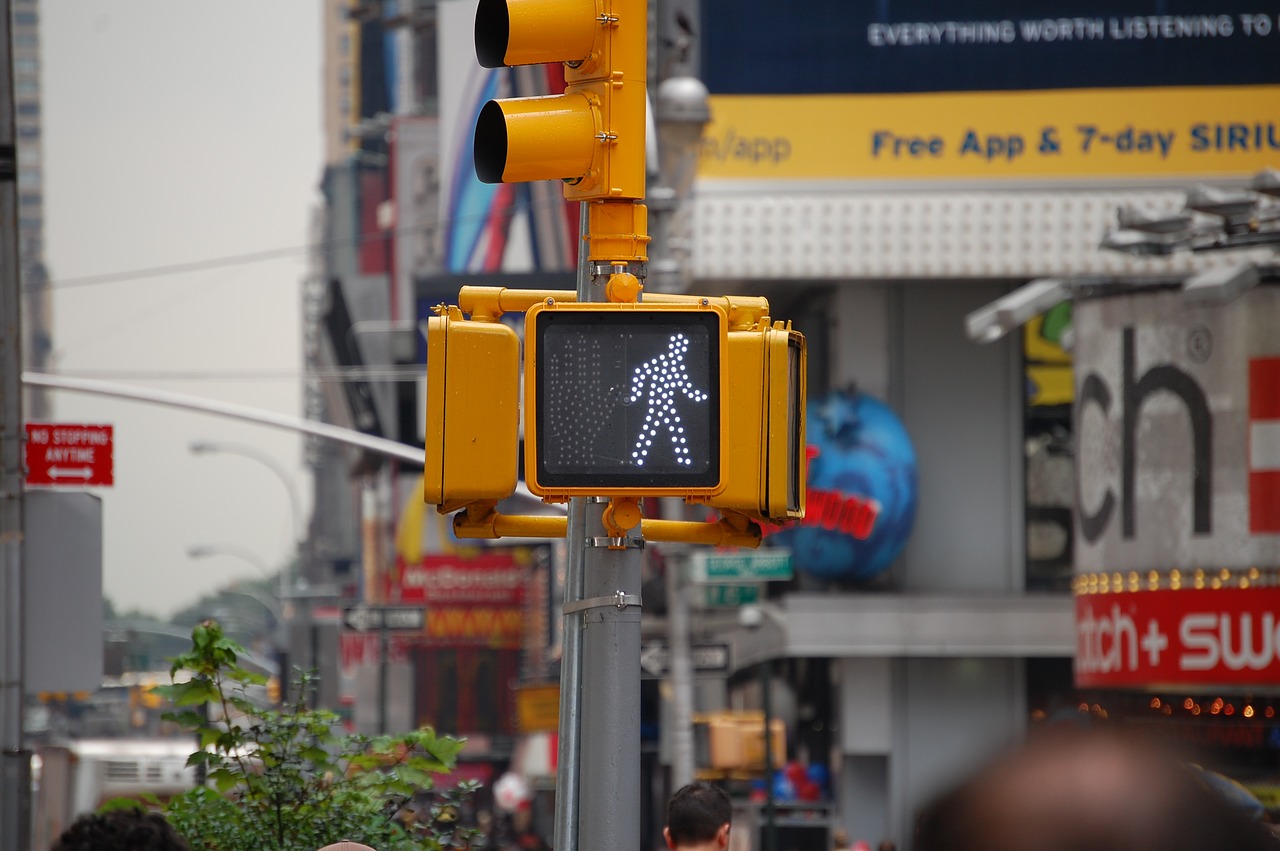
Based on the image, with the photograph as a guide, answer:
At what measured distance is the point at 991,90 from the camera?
29.1 m

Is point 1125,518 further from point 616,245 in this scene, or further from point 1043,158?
point 616,245

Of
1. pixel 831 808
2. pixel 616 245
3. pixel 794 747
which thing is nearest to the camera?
pixel 616 245

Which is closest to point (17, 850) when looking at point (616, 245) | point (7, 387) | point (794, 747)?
point (7, 387)

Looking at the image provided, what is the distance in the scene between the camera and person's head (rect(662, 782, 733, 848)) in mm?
6914

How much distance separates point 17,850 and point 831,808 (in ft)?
64.6

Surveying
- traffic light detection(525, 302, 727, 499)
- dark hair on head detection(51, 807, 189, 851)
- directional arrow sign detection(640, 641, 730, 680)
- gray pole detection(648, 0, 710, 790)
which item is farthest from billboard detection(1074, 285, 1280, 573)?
dark hair on head detection(51, 807, 189, 851)

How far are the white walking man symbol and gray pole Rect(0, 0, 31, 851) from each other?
4.89m

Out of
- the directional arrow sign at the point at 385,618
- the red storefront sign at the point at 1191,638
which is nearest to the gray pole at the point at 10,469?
the red storefront sign at the point at 1191,638

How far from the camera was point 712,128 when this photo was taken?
2850 centimetres

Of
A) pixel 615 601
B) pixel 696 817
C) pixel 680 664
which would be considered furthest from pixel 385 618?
pixel 615 601

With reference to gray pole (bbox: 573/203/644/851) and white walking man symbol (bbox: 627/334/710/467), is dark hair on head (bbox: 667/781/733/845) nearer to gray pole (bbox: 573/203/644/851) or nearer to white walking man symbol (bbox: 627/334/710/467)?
gray pole (bbox: 573/203/644/851)

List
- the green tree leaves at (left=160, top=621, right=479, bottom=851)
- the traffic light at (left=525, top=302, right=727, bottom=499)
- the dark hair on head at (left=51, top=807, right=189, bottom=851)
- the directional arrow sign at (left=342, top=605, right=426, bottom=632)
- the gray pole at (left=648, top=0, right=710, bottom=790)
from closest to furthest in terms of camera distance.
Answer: the dark hair on head at (left=51, top=807, right=189, bottom=851) → the traffic light at (left=525, top=302, right=727, bottom=499) → the green tree leaves at (left=160, top=621, right=479, bottom=851) → the gray pole at (left=648, top=0, right=710, bottom=790) → the directional arrow sign at (left=342, top=605, right=426, bottom=632)

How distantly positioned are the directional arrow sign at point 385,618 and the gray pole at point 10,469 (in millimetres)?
17372

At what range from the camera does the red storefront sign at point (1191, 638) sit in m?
19.5
